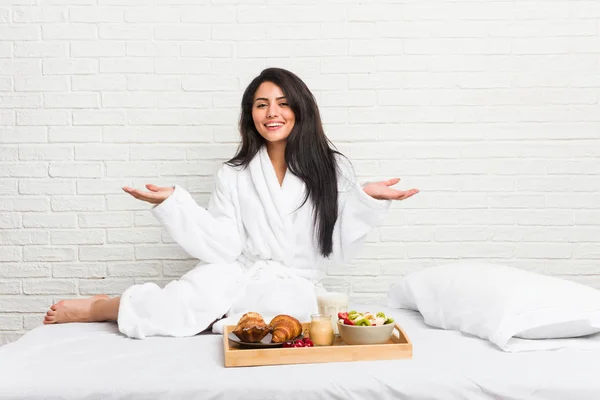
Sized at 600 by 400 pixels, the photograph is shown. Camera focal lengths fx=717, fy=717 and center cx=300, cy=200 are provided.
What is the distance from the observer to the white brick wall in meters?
3.20

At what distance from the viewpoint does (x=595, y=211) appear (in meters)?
3.29

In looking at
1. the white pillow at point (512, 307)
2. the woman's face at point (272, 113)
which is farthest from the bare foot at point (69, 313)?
the white pillow at point (512, 307)

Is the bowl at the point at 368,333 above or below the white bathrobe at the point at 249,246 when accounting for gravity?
below

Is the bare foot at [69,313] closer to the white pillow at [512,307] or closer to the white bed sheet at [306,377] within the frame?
the white bed sheet at [306,377]

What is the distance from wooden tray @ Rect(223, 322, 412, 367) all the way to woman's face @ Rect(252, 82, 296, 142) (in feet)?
3.43

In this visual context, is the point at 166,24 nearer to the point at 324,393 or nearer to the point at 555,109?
the point at 555,109

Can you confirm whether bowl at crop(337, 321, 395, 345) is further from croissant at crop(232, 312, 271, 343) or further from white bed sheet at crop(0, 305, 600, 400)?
croissant at crop(232, 312, 271, 343)

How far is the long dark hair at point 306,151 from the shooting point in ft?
8.92

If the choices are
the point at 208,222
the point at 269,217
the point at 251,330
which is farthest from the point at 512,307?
the point at 208,222

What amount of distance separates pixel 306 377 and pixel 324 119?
1655 millimetres

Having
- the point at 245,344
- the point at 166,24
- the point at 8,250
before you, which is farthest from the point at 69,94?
the point at 245,344

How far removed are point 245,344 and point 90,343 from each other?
1.70 feet

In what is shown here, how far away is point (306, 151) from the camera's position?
2.80m

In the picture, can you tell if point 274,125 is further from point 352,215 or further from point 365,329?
point 365,329
